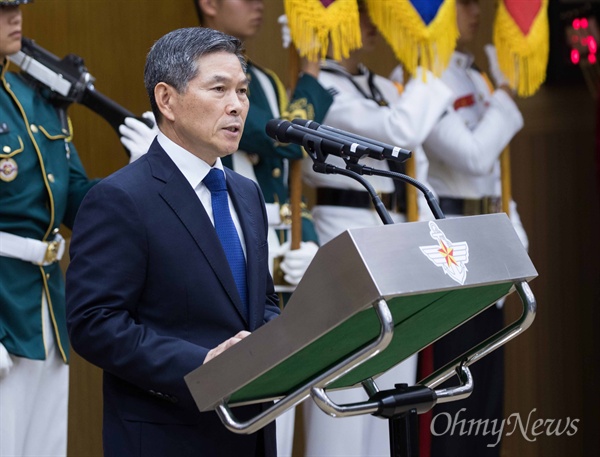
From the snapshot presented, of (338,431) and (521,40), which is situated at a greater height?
(521,40)

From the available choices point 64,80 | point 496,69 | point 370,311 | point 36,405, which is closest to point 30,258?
point 36,405

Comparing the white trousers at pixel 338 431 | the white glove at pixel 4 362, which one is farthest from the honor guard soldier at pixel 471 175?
the white glove at pixel 4 362

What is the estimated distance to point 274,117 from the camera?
3.49 m

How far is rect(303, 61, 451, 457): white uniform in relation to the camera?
3598 millimetres

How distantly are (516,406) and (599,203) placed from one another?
961mm

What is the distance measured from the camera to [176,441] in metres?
2.03

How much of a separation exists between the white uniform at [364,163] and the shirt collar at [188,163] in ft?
4.81

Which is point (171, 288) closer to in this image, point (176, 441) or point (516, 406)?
point (176, 441)

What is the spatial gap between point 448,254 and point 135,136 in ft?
5.38

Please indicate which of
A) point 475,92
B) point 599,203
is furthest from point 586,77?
point 475,92

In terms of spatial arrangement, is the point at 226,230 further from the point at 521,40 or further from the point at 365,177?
the point at 521,40

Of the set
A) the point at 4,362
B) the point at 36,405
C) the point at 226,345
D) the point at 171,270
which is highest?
the point at 171,270

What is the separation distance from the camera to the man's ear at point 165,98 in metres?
2.13

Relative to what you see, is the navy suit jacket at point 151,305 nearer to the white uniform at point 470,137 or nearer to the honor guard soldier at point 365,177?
the honor guard soldier at point 365,177
